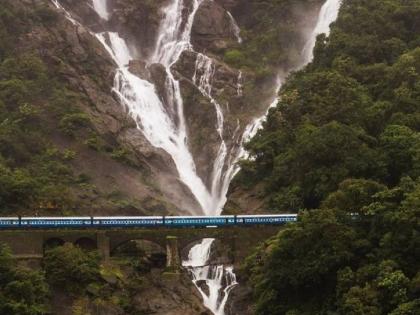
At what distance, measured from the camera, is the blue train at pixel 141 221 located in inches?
2837

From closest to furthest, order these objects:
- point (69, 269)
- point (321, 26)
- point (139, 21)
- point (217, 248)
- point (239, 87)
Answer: point (69, 269), point (217, 248), point (239, 87), point (321, 26), point (139, 21)

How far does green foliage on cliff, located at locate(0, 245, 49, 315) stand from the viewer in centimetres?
5875

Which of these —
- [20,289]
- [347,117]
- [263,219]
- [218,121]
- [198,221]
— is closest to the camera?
[20,289]

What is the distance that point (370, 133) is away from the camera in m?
79.6

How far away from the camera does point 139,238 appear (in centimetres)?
7375

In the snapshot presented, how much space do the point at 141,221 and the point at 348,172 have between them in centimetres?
1717

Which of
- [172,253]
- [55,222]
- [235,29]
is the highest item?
[235,29]

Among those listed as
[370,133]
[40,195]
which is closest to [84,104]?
[40,195]

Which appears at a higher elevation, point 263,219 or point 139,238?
point 263,219

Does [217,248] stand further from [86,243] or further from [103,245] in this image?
[86,243]

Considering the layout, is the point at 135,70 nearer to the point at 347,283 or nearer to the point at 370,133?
the point at 370,133

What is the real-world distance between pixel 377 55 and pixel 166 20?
3404cm

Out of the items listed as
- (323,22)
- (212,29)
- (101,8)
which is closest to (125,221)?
(212,29)

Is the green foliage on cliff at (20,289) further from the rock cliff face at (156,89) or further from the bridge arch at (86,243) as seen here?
the rock cliff face at (156,89)
